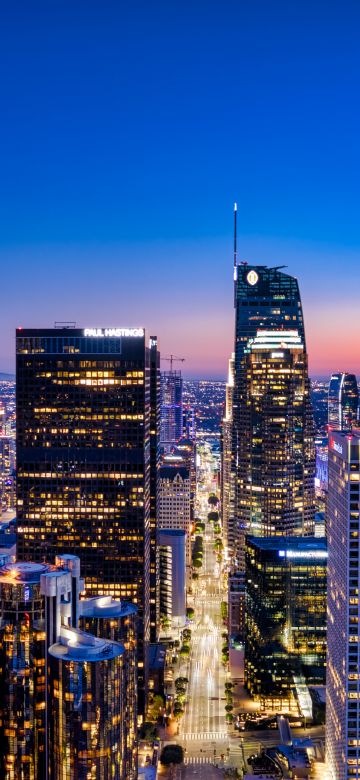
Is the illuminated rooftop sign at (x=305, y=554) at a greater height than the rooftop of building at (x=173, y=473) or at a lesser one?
lesser

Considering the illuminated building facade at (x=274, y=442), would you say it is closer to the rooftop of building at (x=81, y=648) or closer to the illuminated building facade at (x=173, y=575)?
the illuminated building facade at (x=173, y=575)

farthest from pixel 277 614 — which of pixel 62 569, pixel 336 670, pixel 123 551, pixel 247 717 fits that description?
pixel 62 569

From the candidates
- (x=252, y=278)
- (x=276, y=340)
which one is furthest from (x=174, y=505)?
(x=252, y=278)

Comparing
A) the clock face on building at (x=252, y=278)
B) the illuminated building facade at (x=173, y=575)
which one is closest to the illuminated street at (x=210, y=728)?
the illuminated building facade at (x=173, y=575)

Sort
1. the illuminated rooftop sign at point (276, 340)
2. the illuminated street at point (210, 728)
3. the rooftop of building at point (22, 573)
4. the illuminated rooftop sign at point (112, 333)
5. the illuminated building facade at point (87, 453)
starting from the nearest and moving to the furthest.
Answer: the rooftop of building at point (22, 573)
the illuminated street at point (210, 728)
the illuminated rooftop sign at point (112, 333)
the illuminated building facade at point (87, 453)
the illuminated rooftop sign at point (276, 340)

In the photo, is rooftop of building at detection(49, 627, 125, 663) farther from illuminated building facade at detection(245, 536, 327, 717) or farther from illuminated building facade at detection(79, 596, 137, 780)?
illuminated building facade at detection(245, 536, 327, 717)

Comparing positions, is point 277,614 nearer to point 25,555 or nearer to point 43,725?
point 25,555

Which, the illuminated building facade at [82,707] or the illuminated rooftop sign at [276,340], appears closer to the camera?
the illuminated building facade at [82,707]
